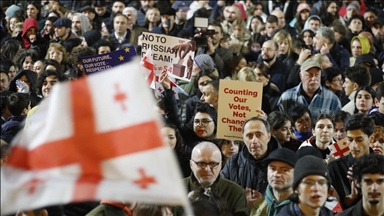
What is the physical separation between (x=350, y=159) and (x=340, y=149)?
0.40m

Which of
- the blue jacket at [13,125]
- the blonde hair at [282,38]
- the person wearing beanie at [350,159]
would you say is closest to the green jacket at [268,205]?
the person wearing beanie at [350,159]

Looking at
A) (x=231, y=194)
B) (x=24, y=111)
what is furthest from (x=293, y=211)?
(x=24, y=111)

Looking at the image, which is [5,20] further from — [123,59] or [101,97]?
[101,97]

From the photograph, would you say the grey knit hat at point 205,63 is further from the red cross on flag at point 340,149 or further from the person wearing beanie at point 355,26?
the person wearing beanie at point 355,26

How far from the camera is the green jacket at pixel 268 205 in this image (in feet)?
21.7

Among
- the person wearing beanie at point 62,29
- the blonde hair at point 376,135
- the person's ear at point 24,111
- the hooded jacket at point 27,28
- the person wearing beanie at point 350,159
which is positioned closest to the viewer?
the person wearing beanie at point 350,159

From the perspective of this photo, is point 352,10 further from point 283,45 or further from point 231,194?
point 231,194

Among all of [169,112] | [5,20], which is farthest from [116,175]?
[5,20]

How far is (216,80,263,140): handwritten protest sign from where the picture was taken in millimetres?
8844

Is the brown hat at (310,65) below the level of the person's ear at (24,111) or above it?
above

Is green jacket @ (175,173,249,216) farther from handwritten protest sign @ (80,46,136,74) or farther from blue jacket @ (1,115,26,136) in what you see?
handwritten protest sign @ (80,46,136,74)

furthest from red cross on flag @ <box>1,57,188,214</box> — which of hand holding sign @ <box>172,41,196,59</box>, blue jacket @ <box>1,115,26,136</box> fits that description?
hand holding sign @ <box>172,41,196,59</box>

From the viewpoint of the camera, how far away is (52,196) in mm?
3830

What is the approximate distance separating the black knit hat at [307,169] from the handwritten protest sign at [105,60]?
399cm
